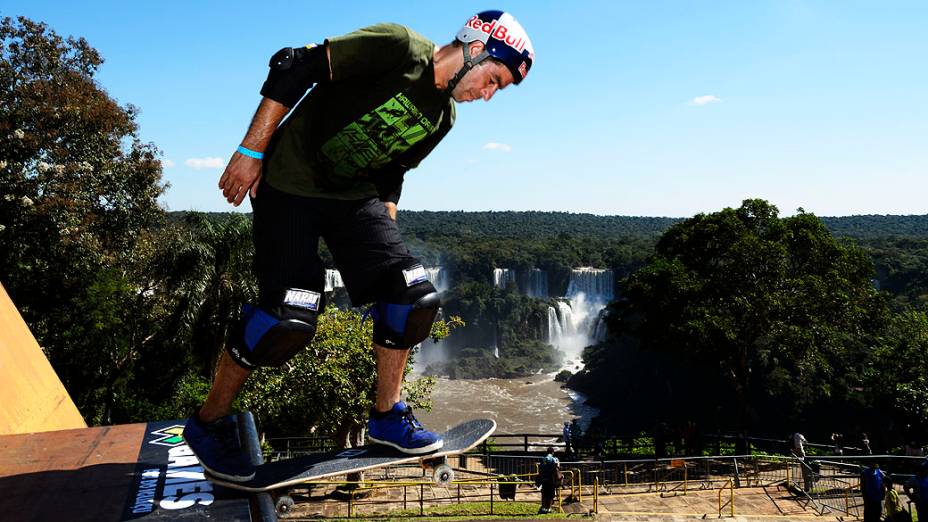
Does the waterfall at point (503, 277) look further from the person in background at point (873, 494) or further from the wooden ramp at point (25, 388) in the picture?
the wooden ramp at point (25, 388)

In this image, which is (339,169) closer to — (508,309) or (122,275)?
(122,275)

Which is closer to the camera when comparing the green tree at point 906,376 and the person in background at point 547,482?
the person in background at point 547,482

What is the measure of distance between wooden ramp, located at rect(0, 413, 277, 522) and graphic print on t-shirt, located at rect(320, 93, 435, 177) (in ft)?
6.36

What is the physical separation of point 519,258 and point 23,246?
2830 inches

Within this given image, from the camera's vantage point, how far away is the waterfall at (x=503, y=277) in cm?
8569

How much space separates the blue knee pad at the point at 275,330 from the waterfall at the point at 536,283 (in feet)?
270

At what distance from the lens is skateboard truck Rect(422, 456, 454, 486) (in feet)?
13.4

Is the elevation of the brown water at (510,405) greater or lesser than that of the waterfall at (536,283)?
lesser

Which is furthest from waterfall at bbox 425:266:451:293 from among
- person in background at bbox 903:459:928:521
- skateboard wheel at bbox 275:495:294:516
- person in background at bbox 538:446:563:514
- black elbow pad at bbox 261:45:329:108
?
black elbow pad at bbox 261:45:329:108

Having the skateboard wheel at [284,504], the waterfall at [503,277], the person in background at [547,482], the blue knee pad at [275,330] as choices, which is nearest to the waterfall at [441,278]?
the waterfall at [503,277]

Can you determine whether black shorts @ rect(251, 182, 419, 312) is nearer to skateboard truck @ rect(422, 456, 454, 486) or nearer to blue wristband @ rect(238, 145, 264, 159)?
blue wristband @ rect(238, 145, 264, 159)

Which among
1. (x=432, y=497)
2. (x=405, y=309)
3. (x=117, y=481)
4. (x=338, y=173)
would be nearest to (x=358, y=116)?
(x=338, y=173)

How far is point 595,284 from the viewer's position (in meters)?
78.0

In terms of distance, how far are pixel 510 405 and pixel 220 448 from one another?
5375 cm
